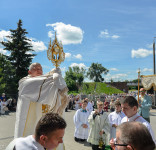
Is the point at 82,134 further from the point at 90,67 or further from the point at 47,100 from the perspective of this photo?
the point at 90,67

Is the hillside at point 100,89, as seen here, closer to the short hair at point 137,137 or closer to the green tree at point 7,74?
the green tree at point 7,74

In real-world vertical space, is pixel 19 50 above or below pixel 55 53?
above

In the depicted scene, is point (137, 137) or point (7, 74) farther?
point (7, 74)

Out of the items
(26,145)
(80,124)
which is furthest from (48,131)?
(80,124)

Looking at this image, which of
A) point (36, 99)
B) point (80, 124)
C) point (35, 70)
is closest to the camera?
point (36, 99)

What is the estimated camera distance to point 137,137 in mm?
1249

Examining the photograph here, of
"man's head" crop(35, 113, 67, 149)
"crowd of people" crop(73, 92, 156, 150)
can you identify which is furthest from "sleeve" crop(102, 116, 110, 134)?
"man's head" crop(35, 113, 67, 149)

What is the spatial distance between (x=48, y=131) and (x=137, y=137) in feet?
2.30

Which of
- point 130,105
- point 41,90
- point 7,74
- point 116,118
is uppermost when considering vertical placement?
point 7,74

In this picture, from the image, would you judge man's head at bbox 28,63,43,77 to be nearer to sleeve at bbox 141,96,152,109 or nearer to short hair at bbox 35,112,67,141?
short hair at bbox 35,112,67,141

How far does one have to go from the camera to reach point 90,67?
86.4 metres

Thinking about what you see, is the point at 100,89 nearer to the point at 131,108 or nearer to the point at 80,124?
the point at 80,124

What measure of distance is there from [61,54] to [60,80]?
0.66 metres

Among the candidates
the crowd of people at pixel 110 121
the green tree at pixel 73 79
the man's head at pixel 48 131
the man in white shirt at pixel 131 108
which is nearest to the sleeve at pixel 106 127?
the crowd of people at pixel 110 121
